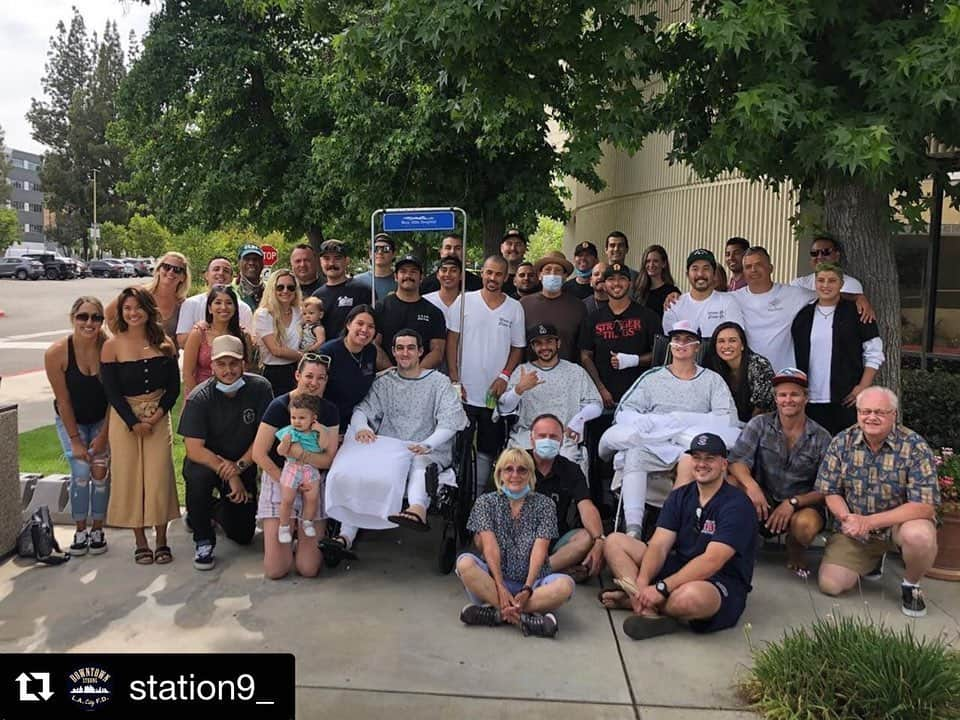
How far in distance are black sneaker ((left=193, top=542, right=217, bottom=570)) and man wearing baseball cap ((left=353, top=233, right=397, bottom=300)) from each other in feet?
7.99

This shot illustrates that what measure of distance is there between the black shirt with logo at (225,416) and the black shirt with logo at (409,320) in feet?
3.33

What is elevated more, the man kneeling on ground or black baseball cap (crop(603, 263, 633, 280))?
black baseball cap (crop(603, 263, 633, 280))

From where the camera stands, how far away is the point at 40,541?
539 centimetres

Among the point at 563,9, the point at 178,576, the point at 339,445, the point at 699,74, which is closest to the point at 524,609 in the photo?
the point at 339,445

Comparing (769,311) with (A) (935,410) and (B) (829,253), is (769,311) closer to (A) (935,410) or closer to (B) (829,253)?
(B) (829,253)

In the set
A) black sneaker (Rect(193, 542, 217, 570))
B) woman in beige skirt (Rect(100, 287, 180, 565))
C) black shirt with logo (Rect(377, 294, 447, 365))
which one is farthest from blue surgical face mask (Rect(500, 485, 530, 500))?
woman in beige skirt (Rect(100, 287, 180, 565))

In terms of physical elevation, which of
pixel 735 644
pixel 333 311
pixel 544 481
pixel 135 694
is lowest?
pixel 735 644

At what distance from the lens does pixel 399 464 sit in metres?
5.26

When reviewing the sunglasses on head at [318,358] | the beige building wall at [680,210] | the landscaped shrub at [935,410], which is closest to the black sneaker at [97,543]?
the sunglasses on head at [318,358]

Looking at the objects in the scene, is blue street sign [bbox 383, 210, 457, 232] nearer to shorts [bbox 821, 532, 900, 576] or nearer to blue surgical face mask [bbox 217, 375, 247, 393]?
blue surgical face mask [bbox 217, 375, 247, 393]

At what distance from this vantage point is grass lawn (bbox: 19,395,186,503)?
7610 millimetres

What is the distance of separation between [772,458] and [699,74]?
115 inches

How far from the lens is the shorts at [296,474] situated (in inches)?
203

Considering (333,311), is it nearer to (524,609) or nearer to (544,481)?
(544,481)
